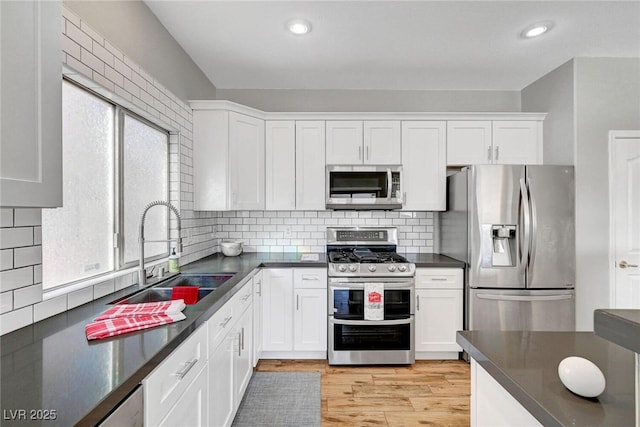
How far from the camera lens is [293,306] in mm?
2934

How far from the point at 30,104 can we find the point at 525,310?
3333 mm

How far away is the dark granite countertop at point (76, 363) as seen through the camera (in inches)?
29.7

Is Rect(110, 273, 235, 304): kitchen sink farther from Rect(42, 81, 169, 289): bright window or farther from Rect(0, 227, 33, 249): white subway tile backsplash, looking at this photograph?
Rect(0, 227, 33, 249): white subway tile backsplash

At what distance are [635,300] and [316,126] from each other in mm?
3240

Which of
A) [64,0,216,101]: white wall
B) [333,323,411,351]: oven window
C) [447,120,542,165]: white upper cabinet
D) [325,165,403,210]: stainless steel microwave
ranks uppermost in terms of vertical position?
[64,0,216,101]: white wall

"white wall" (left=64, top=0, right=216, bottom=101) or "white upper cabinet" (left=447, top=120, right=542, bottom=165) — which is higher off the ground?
"white wall" (left=64, top=0, right=216, bottom=101)

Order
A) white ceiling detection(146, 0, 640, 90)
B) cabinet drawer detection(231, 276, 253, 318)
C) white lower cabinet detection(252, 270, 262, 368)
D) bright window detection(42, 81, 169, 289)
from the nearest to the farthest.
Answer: bright window detection(42, 81, 169, 289)
cabinet drawer detection(231, 276, 253, 318)
white ceiling detection(146, 0, 640, 90)
white lower cabinet detection(252, 270, 262, 368)

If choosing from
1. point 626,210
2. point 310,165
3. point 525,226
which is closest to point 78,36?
point 310,165

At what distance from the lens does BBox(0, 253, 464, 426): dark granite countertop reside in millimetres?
753

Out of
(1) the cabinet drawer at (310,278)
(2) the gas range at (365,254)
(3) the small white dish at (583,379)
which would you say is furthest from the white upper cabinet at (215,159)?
(3) the small white dish at (583,379)

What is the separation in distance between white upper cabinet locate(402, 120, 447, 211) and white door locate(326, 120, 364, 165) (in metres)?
0.45

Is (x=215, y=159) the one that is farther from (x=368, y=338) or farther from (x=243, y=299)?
(x=368, y=338)

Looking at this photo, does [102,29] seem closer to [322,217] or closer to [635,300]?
[322,217]

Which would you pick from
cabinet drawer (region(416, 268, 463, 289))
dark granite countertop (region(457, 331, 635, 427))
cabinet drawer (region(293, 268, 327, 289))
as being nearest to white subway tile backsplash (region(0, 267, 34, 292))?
dark granite countertop (region(457, 331, 635, 427))
